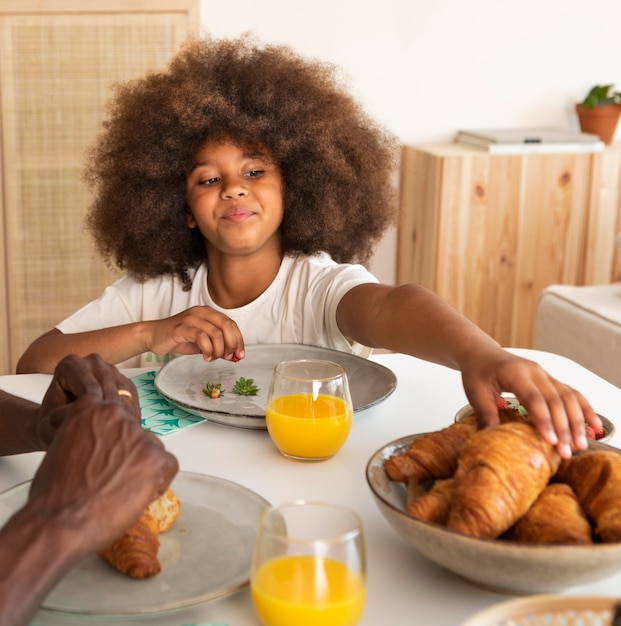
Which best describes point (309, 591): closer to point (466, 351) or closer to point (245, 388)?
point (466, 351)

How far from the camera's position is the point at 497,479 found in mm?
Answer: 780

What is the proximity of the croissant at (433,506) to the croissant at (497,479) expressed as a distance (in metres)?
0.01

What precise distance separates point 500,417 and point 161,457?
368mm

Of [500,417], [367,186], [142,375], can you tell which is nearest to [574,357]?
[367,186]

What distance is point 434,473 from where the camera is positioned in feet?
2.98

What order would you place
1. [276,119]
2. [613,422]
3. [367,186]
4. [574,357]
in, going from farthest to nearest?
[574,357] < [367,186] < [276,119] < [613,422]

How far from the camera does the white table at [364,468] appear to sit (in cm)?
79

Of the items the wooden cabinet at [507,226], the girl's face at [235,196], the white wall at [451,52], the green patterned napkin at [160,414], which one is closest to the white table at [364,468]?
the green patterned napkin at [160,414]

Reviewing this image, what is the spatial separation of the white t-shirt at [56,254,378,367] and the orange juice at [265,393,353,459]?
544 millimetres

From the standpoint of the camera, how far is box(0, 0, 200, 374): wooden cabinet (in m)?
2.79

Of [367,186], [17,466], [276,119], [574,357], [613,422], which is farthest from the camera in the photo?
[574,357]

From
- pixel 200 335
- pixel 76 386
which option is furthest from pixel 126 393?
pixel 200 335

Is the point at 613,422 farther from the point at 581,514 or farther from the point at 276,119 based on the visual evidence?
the point at 276,119

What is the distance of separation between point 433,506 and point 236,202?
990 mm
